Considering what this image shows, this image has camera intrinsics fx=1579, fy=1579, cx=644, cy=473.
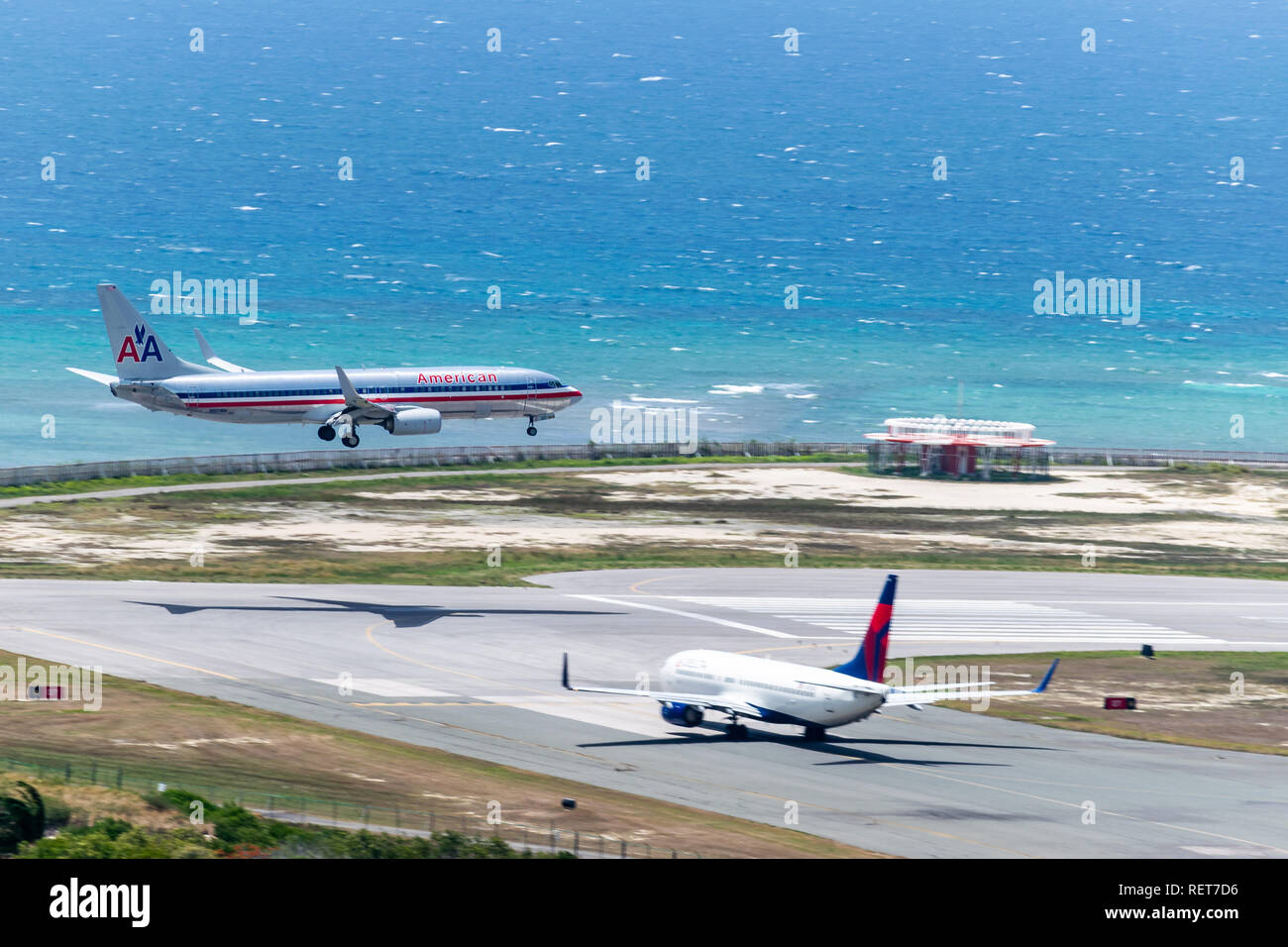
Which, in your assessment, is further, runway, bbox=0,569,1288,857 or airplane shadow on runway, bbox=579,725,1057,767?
airplane shadow on runway, bbox=579,725,1057,767

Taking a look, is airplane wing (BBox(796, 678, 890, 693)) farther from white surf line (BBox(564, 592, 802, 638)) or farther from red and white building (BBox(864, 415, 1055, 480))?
red and white building (BBox(864, 415, 1055, 480))

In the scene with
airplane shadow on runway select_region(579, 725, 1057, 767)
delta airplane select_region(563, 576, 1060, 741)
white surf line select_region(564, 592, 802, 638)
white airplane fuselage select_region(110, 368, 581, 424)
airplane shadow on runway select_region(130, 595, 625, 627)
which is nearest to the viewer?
airplane shadow on runway select_region(579, 725, 1057, 767)

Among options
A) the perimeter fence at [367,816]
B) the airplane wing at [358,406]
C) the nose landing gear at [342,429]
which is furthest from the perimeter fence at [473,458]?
the perimeter fence at [367,816]

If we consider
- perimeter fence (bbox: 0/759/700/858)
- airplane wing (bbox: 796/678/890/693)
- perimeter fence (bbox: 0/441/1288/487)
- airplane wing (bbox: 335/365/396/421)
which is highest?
airplane wing (bbox: 335/365/396/421)

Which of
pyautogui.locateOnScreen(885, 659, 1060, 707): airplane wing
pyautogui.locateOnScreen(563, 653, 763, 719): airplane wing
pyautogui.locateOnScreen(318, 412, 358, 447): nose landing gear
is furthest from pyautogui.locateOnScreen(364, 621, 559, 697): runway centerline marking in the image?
pyautogui.locateOnScreen(318, 412, 358, 447): nose landing gear

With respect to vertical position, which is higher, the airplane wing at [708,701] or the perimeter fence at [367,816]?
the airplane wing at [708,701]

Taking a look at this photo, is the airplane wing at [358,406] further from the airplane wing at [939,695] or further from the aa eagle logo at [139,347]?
the airplane wing at [939,695]
